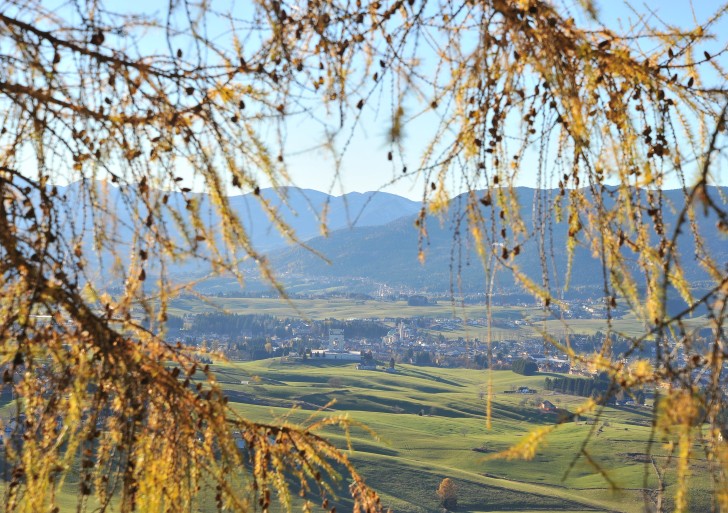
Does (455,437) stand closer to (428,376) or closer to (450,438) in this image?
(450,438)

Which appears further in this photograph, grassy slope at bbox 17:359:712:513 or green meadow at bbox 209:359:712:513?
green meadow at bbox 209:359:712:513

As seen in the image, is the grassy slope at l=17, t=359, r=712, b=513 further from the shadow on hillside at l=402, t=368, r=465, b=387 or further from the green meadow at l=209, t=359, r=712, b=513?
the shadow on hillside at l=402, t=368, r=465, b=387

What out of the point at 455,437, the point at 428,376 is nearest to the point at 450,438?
the point at 455,437

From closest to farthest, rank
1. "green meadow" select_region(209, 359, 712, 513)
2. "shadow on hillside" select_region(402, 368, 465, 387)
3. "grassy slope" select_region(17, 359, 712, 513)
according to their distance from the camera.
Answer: "grassy slope" select_region(17, 359, 712, 513) → "green meadow" select_region(209, 359, 712, 513) → "shadow on hillside" select_region(402, 368, 465, 387)

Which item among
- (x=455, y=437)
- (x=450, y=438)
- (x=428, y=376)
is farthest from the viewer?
(x=428, y=376)

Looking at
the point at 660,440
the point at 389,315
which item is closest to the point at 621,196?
the point at 660,440

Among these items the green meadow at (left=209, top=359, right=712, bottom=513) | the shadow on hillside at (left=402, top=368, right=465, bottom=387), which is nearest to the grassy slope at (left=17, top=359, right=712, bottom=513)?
the green meadow at (left=209, top=359, right=712, bottom=513)

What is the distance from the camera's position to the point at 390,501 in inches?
2189

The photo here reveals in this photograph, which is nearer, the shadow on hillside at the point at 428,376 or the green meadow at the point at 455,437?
the green meadow at the point at 455,437

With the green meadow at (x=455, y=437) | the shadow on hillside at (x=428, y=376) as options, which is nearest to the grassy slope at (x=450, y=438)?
the green meadow at (x=455, y=437)

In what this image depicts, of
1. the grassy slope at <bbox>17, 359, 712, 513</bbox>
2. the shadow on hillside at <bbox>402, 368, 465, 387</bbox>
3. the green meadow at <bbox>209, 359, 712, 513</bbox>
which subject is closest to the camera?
the grassy slope at <bbox>17, 359, 712, 513</bbox>

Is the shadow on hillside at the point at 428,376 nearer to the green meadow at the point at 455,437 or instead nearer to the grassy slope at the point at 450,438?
the green meadow at the point at 455,437

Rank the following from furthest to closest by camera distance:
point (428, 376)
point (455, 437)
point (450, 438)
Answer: point (428, 376) → point (455, 437) → point (450, 438)

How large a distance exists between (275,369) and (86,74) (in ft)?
339
